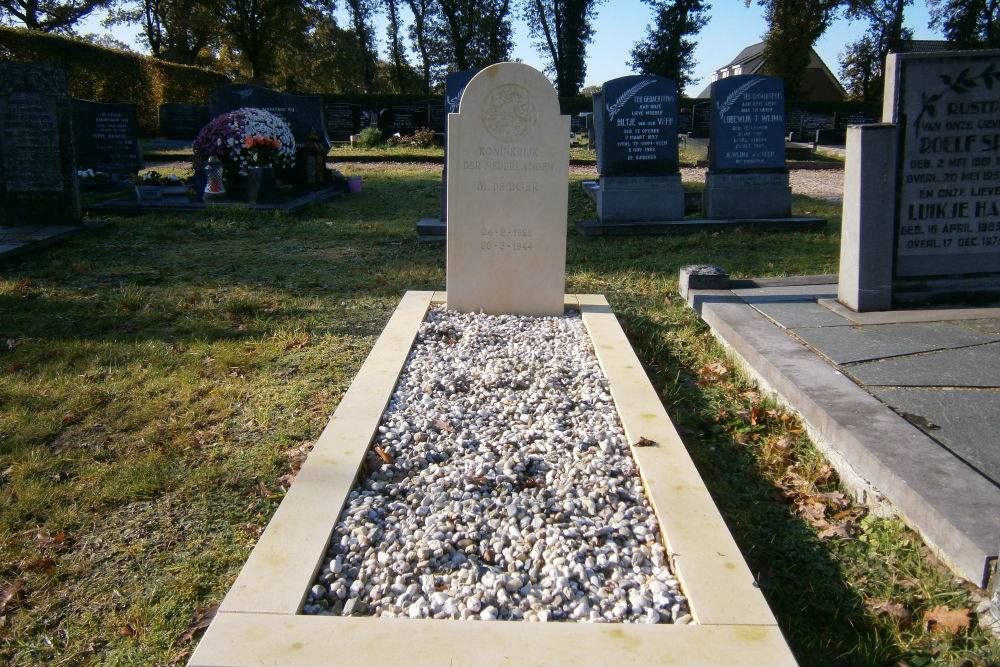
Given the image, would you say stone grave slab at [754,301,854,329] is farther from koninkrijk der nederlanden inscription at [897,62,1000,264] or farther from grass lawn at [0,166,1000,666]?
koninkrijk der nederlanden inscription at [897,62,1000,264]

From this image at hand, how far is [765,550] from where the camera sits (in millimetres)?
2766

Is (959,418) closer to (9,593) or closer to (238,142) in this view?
(9,593)

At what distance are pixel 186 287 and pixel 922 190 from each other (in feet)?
19.1

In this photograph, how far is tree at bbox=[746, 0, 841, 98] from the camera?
36.2m

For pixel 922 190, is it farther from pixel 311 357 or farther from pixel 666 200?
pixel 666 200

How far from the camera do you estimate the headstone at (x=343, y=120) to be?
26.3m

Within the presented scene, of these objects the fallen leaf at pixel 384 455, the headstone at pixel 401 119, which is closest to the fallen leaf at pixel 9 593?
the fallen leaf at pixel 384 455

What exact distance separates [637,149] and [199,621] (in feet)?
28.1

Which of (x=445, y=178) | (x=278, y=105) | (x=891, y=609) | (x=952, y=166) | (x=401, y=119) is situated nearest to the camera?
(x=891, y=609)

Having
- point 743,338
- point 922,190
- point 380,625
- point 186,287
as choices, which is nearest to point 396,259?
point 186,287

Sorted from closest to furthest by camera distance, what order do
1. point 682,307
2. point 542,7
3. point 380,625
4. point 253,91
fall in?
1. point 380,625
2. point 682,307
3. point 253,91
4. point 542,7

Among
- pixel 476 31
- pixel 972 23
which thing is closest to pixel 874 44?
pixel 972 23

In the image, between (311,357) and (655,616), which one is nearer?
(655,616)

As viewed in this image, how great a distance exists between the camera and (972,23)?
38.5 meters
